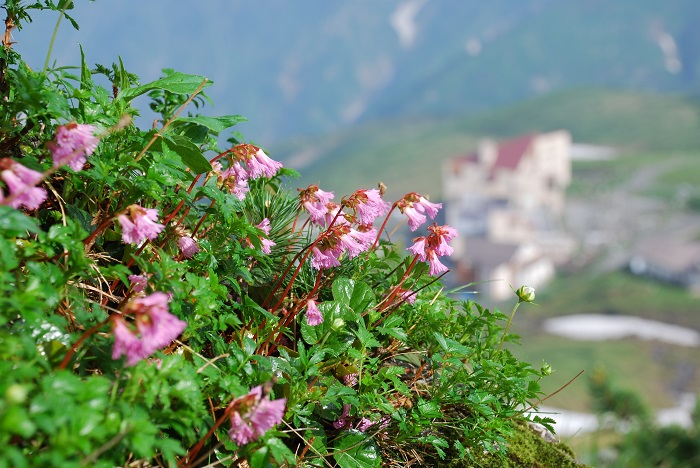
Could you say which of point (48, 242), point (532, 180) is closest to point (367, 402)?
point (48, 242)

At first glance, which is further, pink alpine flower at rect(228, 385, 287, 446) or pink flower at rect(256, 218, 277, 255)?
pink flower at rect(256, 218, 277, 255)

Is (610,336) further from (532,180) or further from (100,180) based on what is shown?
(100,180)

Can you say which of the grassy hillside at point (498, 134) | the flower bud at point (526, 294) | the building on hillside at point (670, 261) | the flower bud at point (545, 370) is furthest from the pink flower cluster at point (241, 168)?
the grassy hillside at point (498, 134)

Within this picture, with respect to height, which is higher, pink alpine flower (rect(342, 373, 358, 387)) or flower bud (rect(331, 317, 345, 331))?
flower bud (rect(331, 317, 345, 331))

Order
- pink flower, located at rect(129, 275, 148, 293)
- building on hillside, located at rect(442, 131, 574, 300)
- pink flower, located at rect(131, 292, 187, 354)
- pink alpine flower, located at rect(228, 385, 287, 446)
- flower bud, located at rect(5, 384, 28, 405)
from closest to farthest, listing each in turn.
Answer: flower bud, located at rect(5, 384, 28, 405) → pink flower, located at rect(131, 292, 187, 354) → pink alpine flower, located at rect(228, 385, 287, 446) → pink flower, located at rect(129, 275, 148, 293) → building on hillside, located at rect(442, 131, 574, 300)

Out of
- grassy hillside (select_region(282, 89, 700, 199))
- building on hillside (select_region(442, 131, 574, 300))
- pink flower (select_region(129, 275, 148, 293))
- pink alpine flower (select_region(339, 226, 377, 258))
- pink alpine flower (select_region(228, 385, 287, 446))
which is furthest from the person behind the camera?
grassy hillside (select_region(282, 89, 700, 199))

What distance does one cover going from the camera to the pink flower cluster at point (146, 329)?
0.99 metres

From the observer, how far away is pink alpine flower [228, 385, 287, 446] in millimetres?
1112

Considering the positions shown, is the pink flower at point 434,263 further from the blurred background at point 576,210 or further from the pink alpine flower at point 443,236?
the blurred background at point 576,210

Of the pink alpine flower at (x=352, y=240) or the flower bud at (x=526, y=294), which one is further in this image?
the flower bud at (x=526, y=294)

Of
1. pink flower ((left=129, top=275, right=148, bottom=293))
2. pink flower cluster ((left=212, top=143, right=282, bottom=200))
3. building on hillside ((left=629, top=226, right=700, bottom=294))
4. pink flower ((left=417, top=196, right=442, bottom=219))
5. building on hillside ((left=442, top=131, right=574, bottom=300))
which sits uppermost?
building on hillside ((left=442, top=131, right=574, bottom=300))

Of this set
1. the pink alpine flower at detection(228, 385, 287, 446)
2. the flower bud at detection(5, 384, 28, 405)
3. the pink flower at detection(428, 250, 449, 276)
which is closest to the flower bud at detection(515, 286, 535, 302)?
the pink flower at detection(428, 250, 449, 276)

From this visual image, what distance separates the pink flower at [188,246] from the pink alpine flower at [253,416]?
1.56 ft

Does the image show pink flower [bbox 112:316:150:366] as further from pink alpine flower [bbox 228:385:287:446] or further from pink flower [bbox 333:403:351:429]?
pink flower [bbox 333:403:351:429]
